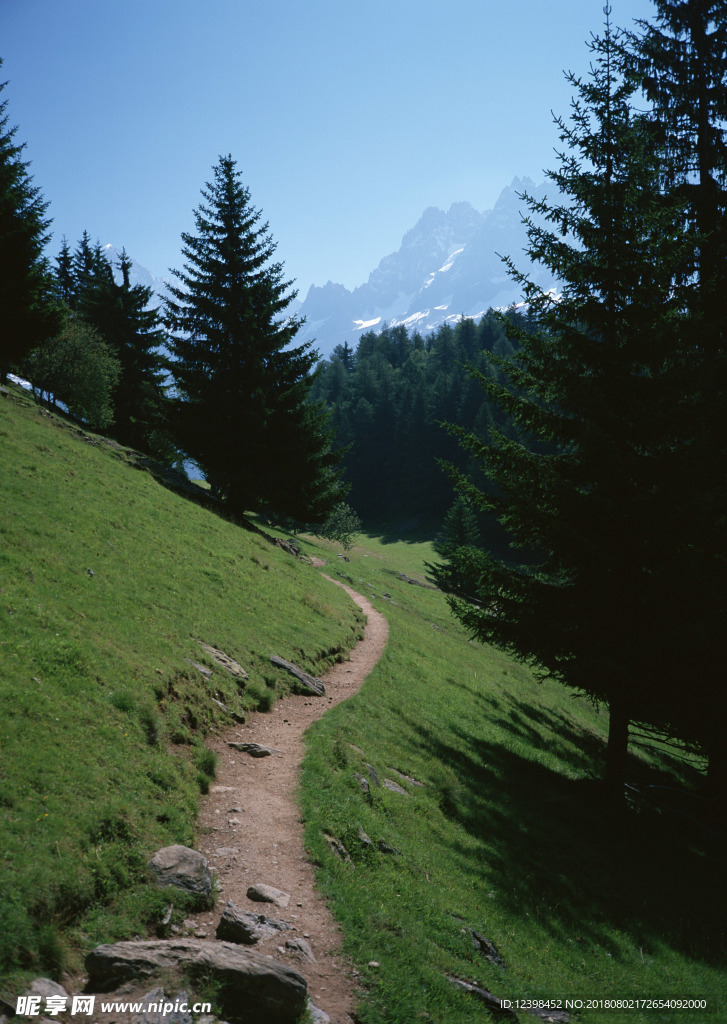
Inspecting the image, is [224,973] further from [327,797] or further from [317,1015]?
[327,797]

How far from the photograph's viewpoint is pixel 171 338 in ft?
109

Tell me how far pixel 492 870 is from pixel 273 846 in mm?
4533

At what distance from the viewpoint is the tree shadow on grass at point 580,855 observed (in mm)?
10023

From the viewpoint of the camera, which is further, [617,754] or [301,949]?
[617,754]

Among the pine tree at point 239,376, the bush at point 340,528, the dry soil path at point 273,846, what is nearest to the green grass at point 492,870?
the dry soil path at point 273,846

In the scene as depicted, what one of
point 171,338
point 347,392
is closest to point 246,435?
point 171,338

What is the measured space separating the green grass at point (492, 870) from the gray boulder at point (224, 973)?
1.02 meters

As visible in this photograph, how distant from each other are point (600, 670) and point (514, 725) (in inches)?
295

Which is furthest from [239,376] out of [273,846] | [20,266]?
[273,846]

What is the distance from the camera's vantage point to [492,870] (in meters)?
10.4

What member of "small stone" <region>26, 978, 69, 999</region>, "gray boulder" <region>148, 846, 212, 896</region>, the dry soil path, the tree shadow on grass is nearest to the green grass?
the tree shadow on grass

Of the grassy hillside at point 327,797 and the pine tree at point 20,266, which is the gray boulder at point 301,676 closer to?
the grassy hillside at point 327,797

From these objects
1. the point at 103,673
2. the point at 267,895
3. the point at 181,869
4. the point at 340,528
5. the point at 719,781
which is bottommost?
the point at 267,895

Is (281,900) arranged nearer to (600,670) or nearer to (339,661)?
(600,670)
